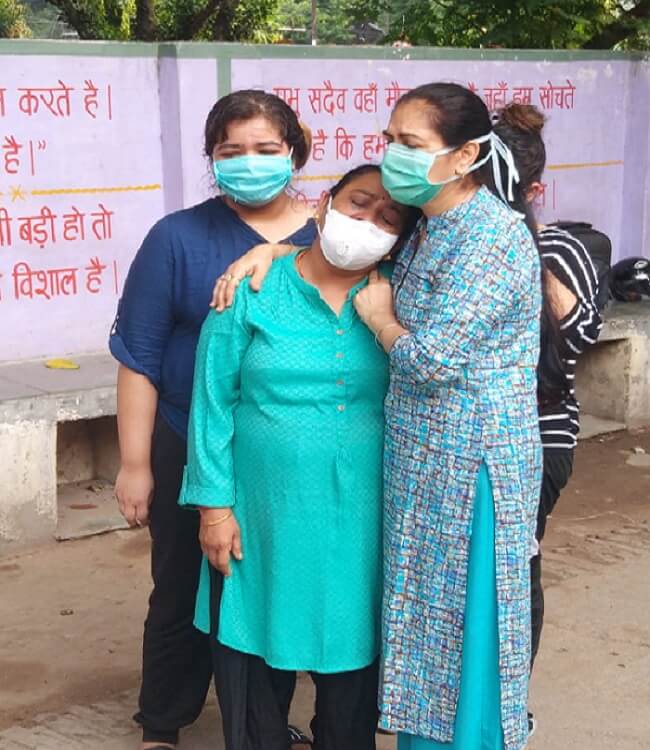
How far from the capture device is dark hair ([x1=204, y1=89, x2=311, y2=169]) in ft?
8.63

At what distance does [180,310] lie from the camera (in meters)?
2.72

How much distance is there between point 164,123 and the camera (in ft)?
18.2

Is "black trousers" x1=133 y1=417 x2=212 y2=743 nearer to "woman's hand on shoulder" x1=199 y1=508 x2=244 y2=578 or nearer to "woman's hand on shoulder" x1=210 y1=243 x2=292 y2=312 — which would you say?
"woman's hand on shoulder" x1=199 y1=508 x2=244 y2=578

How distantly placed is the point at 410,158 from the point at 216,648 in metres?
1.08

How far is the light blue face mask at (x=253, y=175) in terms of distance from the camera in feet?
8.58

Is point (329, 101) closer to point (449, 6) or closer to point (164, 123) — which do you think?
point (164, 123)

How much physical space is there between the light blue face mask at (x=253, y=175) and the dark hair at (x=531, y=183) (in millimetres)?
470

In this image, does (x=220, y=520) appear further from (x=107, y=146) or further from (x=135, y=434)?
(x=107, y=146)

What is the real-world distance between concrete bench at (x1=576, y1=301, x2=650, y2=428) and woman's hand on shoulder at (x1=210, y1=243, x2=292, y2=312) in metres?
4.44

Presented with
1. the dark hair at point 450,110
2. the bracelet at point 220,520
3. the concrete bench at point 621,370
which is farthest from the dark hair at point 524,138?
the concrete bench at point 621,370

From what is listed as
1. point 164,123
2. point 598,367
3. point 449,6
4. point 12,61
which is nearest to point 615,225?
point 598,367

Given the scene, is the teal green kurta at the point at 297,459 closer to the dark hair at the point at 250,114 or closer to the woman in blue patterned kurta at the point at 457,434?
the woman in blue patterned kurta at the point at 457,434

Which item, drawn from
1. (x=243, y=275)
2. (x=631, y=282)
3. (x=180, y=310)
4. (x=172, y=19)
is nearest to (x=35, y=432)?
(x=180, y=310)

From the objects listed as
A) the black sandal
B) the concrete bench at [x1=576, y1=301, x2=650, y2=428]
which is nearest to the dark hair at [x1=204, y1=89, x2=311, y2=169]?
the black sandal
